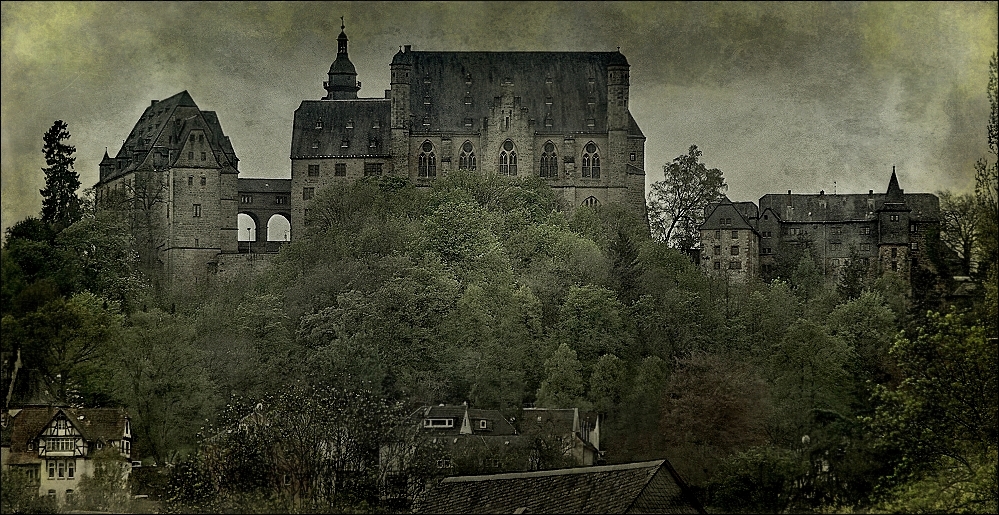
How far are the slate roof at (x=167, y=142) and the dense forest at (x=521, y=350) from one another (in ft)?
28.2

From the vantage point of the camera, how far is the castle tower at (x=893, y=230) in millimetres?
65125

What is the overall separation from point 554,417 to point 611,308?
27.8ft

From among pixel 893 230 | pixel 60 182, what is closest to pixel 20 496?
pixel 60 182

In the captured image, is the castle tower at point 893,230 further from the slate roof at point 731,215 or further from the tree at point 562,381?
the tree at point 562,381

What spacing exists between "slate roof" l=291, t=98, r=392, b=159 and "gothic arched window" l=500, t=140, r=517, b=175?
17.8 feet

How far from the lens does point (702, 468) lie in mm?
43094

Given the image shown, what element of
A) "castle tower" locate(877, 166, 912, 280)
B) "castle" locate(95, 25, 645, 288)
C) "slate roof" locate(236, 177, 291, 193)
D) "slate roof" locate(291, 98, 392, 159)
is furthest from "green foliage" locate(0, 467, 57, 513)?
"slate roof" locate(236, 177, 291, 193)

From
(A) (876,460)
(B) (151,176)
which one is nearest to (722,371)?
(A) (876,460)

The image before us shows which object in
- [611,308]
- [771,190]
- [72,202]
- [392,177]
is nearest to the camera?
[611,308]

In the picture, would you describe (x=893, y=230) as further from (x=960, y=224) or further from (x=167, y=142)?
(x=167, y=142)

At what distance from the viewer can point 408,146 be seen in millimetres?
Result: 80250

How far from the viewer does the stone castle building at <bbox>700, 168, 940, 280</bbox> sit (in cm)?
6944

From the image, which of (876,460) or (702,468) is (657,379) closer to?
(702,468)

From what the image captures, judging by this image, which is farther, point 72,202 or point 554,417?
point 72,202
